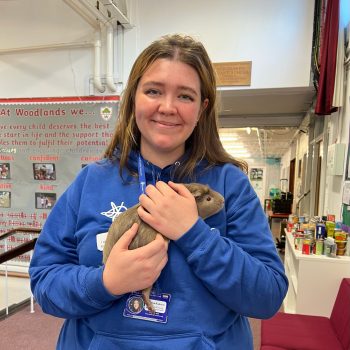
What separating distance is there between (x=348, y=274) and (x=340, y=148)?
3.86ft

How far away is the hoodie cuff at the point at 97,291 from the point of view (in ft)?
2.07

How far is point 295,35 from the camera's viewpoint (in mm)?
3084

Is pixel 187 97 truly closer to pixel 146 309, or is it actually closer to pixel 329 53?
pixel 146 309

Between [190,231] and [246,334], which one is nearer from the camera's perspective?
[190,231]

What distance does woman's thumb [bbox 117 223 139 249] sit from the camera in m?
0.65

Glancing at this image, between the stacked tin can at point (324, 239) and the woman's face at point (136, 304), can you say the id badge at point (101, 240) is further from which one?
the stacked tin can at point (324, 239)

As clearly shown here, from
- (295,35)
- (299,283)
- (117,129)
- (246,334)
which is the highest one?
(295,35)

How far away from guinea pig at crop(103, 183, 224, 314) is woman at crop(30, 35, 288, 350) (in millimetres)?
22

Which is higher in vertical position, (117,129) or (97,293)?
(117,129)

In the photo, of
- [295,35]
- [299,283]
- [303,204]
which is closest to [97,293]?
[299,283]

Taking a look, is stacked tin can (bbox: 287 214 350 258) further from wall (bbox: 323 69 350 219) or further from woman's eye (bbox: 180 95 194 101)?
woman's eye (bbox: 180 95 194 101)

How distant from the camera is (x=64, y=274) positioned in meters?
0.69

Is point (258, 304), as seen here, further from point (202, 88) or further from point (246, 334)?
point (202, 88)

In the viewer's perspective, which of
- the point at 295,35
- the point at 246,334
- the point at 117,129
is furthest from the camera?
the point at 295,35
